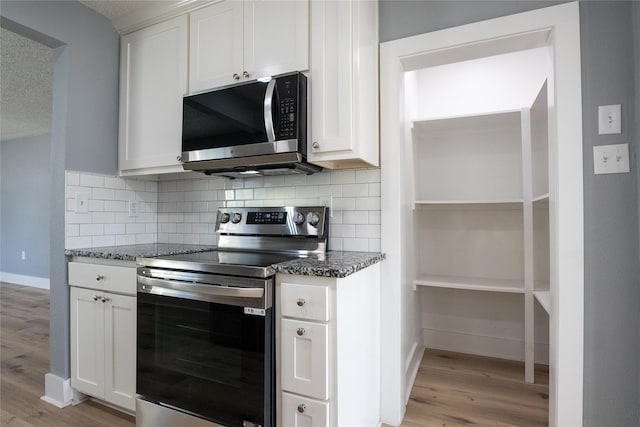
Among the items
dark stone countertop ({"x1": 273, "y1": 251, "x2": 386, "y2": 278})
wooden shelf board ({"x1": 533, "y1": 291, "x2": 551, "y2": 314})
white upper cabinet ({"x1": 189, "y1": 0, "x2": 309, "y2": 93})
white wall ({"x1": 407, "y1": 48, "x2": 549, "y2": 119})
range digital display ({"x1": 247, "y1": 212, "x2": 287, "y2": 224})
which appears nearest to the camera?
dark stone countertop ({"x1": 273, "y1": 251, "x2": 386, "y2": 278})

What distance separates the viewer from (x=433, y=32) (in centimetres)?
167

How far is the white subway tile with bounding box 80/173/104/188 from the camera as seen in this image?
208 centimetres

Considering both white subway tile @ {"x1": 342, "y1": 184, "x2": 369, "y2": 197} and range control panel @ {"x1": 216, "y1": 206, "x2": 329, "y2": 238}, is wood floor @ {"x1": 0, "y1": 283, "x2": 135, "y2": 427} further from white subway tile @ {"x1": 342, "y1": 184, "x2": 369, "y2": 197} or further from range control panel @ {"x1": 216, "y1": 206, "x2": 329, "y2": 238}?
white subway tile @ {"x1": 342, "y1": 184, "x2": 369, "y2": 197}

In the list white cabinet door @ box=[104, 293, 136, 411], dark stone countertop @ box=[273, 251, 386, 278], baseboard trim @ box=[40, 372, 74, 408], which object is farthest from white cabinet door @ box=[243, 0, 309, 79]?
baseboard trim @ box=[40, 372, 74, 408]

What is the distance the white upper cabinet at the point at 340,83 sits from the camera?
153 cm

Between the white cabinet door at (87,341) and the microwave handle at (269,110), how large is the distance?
50.8 inches

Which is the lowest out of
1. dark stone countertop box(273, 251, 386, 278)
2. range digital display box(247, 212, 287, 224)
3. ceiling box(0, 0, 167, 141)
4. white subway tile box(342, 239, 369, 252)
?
dark stone countertop box(273, 251, 386, 278)

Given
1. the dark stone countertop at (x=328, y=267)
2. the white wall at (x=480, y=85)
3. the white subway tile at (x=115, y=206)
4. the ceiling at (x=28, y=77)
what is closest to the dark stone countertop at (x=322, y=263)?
the dark stone countertop at (x=328, y=267)

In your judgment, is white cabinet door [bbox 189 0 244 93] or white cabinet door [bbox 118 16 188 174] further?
white cabinet door [bbox 118 16 188 174]

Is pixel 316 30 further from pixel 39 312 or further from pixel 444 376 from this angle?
pixel 39 312

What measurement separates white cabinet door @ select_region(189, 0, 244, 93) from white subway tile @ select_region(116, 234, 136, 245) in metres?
1.14

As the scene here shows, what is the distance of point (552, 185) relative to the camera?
1511 mm

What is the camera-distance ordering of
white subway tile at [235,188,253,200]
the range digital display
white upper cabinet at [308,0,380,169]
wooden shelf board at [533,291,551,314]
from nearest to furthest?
white upper cabinet at [308,0,380,169] < wooden shelf board at [533,291,551,314] < the range digital display < white subway tile at [235,188,253,200]

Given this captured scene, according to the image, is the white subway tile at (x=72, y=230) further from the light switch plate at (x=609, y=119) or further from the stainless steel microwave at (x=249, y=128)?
the light switch plate at (x=609, y=119)
